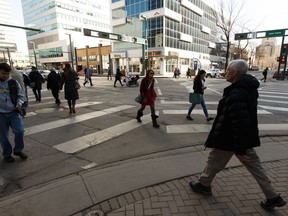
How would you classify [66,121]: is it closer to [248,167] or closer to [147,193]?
[147,193]

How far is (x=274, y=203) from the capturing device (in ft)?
8.04

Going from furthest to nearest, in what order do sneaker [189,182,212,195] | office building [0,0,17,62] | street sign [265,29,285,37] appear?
office building [0,0,17,62]
street sign [265,29,285,37]
sneaker [189,182,212,195]

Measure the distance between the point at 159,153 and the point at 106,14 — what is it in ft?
286

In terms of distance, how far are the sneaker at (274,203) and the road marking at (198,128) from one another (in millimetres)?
3158

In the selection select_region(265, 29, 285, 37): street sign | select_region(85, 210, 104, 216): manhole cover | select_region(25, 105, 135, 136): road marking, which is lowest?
select_region(85, 210, 104, 216): manhole cover

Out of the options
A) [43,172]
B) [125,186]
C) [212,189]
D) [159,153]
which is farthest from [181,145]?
[43,172]

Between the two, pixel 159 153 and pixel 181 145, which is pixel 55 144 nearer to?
pixel 159 153

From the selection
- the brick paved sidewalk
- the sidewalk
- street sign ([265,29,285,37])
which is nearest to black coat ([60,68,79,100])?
the sidewalk

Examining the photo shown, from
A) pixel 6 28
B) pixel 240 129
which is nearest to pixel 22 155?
pixel 240 129

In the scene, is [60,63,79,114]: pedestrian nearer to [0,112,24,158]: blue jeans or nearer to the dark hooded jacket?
[0,112,24,158]: blue jeans

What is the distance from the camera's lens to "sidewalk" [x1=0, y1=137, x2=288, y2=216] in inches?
99.6

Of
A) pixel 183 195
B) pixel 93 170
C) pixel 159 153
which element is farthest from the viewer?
pixel 159 153

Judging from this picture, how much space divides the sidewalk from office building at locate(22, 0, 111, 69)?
57.2 meters

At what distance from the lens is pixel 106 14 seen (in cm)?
8050
